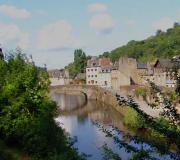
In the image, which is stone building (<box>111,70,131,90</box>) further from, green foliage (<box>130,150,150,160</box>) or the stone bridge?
green foliage (<box>130,150,150,160</box>)

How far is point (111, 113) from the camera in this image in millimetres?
72625

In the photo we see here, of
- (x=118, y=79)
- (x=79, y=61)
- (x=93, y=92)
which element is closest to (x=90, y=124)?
(x=93, y=92)

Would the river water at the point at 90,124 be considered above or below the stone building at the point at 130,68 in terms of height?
below

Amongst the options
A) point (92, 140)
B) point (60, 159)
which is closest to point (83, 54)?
point (92, 140)

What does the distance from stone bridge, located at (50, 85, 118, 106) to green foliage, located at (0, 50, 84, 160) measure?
44929 millimetres

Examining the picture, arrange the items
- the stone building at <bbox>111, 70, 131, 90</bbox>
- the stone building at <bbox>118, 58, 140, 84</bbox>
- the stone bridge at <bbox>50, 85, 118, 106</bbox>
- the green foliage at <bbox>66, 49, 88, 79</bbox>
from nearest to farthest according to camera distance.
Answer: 1. the stone bridge at <bbox>50, 85, 118, 106</bbox>
2. the stone building at <bbox>111, 70, 131, 90</bbox>
3. the stone building at <bbox>118, 58, 140, 84</bbox>
4. the green foliage at <bbox>66, 49, 88, 79</bbox>

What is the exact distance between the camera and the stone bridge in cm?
8619

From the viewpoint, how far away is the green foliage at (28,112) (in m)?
27.9

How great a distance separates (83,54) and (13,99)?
11269 cm

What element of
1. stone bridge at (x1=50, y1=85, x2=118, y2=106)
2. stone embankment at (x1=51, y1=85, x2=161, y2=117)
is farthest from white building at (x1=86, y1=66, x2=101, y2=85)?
stone embankment at (x1=51, y1=85, x2=161, y2=117)

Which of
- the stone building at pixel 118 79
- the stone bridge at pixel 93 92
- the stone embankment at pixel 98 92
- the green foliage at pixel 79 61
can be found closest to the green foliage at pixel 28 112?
the stone embankment at pixel 98 92

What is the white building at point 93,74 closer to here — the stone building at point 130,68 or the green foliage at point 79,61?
the stone building at point 130,68

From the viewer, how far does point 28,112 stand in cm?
3209

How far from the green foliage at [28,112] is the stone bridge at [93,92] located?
147ft
